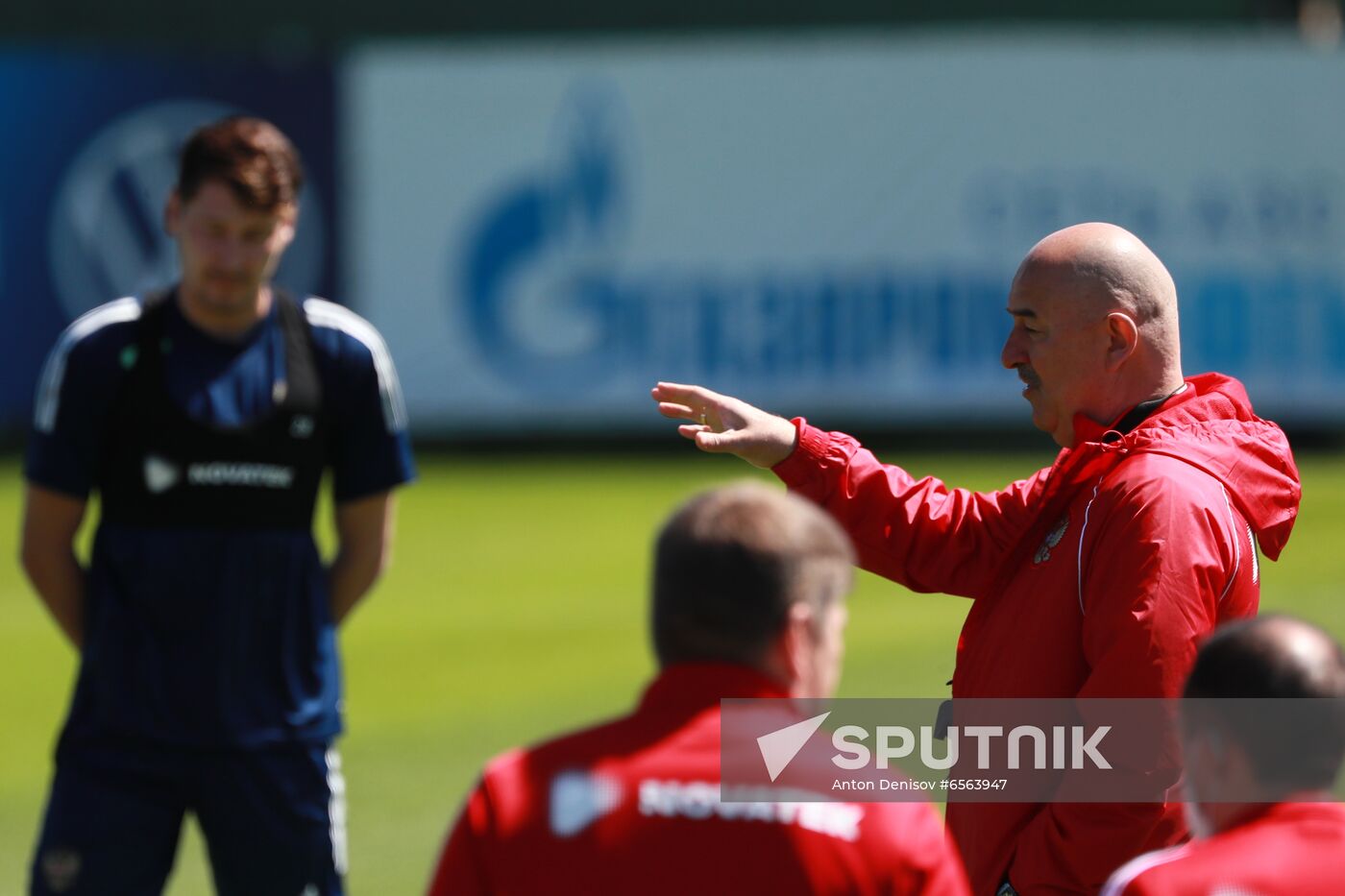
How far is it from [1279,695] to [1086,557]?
3.11ft

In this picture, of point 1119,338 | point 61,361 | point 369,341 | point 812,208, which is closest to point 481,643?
point 369,341

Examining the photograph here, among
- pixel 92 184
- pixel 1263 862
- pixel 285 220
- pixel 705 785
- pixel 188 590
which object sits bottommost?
pixel 92 184

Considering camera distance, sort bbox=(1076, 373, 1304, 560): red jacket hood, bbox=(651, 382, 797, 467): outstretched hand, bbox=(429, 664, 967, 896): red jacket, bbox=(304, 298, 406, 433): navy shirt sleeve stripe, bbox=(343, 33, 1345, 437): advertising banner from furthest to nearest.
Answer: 1. bbox=(343, 33, 1345, 437): advertising banner
2. bbox=(304, 298, 406, 433): navy shirt sleeve stripe
3. bbox=(651, 382, 797, 467): outstretched hand
4. bbox=(1076, 373, 1304, 560): red jacket hood
5. bbox=(429, 664, 967, 896): red jacket

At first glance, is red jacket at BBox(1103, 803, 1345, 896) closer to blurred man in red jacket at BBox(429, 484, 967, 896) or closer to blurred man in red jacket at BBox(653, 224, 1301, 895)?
blurred man in red jacket at BBox(429, 484, 967, 896)

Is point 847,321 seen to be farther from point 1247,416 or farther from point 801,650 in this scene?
point 801,650

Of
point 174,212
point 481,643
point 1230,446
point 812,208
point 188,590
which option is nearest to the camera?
point 1230,446

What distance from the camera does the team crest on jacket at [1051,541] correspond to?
386 cm

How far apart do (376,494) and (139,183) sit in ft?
56.7

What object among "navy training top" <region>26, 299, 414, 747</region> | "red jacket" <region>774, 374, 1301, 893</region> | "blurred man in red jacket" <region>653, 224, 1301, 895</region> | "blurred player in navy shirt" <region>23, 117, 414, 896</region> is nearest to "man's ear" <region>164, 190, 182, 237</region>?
"blurred player in navy shirt" <region>23, 117, 414, 896</region>

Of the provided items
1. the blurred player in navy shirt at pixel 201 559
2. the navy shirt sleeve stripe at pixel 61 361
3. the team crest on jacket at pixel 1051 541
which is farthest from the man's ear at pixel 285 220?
the team crest on jacket at pixel 1051 541

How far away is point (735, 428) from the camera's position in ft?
13.6

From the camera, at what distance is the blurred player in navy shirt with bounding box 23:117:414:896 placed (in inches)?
186

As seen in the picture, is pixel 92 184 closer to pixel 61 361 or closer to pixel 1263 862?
pixel 61 361

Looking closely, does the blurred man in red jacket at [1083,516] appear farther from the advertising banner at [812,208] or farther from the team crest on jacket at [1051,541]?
the advertising banner at [812,208]
